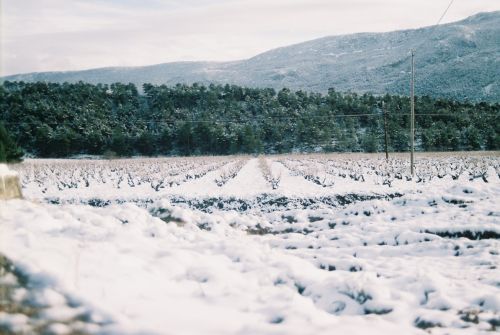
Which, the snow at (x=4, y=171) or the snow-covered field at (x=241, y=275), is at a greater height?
the snow at (x=4, y=171)

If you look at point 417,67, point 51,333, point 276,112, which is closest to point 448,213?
point 51,333

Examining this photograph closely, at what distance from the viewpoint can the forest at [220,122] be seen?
6850cm

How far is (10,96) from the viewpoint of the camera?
83375mm

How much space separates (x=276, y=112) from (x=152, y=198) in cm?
6884

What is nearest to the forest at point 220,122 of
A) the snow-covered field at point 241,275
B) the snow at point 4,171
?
the snow at point 4,171

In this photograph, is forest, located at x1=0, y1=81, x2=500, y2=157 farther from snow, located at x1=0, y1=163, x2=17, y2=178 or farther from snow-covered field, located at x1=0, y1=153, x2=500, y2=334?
snow-covered field, located at x1=0, y1=153, x2=500, y2=334

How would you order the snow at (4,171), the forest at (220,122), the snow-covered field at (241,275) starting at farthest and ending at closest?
1. the forest at (220,122)
2. the snow at (4,171)
3. the snow-covered field at (241,275)

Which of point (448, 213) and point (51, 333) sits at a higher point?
point (51, 333)

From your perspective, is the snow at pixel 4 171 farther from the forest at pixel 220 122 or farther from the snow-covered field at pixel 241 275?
the forest at pixel 220 122

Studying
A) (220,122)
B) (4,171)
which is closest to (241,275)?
(4,171)

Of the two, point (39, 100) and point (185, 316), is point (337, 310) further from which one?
point (39, 100)

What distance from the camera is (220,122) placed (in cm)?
8081

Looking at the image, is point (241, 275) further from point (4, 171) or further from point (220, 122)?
point (220, 122)

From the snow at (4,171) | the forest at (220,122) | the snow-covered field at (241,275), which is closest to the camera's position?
the snow-covered field at (241,275)
